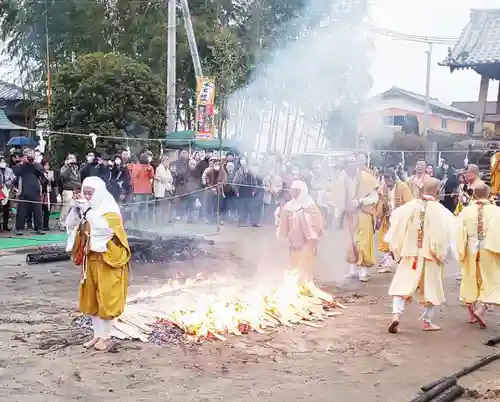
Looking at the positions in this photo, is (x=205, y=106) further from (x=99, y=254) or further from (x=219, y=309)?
(x=99, y=254)

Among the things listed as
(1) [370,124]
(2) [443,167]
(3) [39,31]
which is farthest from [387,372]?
(1) [370,124]

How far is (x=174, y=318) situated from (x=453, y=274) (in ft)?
19.0

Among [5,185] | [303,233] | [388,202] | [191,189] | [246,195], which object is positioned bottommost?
[246,195]

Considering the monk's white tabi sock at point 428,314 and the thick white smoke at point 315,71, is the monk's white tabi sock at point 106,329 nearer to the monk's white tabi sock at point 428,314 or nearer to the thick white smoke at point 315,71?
the monk's white tabi sock at point 428,314

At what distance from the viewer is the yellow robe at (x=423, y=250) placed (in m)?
7.32

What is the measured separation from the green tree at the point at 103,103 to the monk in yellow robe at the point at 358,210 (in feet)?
33.6

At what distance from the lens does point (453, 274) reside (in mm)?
11133

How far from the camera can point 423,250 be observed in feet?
24.2

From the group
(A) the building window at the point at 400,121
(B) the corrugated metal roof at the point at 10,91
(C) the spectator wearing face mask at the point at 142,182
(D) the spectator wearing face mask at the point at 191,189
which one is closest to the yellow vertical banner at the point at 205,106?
(D) the spectator wearing face mask at the point at 191,189

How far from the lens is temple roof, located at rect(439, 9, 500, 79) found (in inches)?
702

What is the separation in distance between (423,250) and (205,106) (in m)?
11.3

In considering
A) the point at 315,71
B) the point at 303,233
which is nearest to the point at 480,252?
the point at 303,233

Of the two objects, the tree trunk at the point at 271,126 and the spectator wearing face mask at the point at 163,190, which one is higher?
the tree trunk at the point at 271,126

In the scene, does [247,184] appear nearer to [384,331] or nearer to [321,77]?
[321,77]
